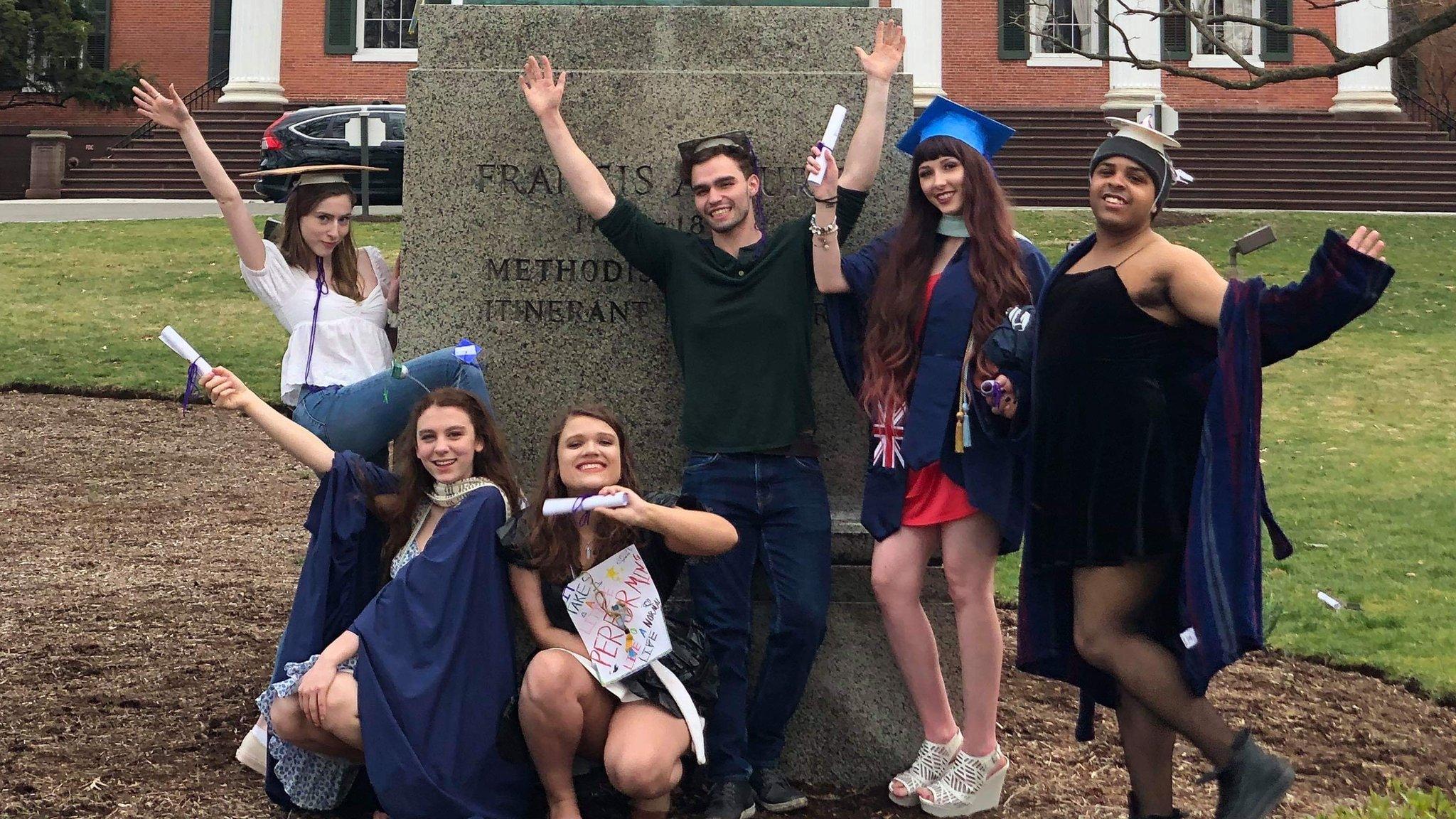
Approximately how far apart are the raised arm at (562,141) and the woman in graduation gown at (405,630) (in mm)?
686

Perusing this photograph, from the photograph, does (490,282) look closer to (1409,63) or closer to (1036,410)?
(1036,410)

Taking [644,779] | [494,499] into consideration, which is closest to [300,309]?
[494,499]

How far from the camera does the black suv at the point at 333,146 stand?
21.8 metres

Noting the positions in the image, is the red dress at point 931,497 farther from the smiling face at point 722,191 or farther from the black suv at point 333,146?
Result: the black suv at point 333,146

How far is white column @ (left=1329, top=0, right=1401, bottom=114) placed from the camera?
2711cm

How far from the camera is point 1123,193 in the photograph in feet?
12.5

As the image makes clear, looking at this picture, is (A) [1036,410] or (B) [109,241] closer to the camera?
(A) [1036,410]

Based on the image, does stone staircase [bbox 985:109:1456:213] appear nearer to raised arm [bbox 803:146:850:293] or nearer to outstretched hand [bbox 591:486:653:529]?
raised arm [bbox 803:146:850:293]

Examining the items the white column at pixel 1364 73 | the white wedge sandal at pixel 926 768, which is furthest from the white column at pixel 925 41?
the white wedge sandal at pixel 926 768

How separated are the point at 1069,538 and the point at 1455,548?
17.4 ft

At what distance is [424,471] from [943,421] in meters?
1.43

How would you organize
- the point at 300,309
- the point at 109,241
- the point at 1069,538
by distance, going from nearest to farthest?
the point at 1069,538 < the point at 300,309 < the point at 109,241

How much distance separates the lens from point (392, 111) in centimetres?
2355

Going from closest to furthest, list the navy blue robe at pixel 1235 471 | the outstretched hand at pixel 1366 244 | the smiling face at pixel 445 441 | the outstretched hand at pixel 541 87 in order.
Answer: the outstretched hand at pixel 1366 244 < the navy blue robe at pixel 1235 471 < the smiling face at pixel 445 441 < the outstretched hand at pixel 541 87
